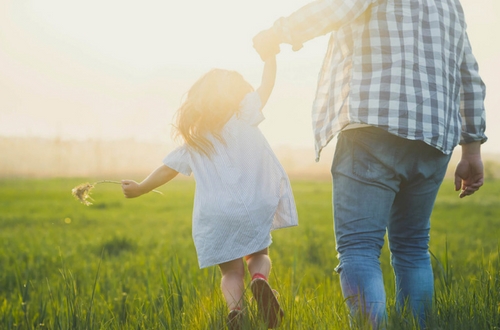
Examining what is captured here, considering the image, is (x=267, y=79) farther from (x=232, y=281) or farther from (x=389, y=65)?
(x=232, y=281)

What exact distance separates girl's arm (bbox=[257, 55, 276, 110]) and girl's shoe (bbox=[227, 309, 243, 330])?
0.98m

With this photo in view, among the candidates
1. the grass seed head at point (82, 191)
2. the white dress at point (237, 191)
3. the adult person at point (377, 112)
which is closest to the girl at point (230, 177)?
the white dress at point (237, 191)

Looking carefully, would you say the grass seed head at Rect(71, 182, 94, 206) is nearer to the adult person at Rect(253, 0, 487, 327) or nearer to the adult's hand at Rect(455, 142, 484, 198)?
the adult person at Rect(253, 0, 487, 327)

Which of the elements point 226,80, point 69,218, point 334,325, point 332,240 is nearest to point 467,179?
point 334,325

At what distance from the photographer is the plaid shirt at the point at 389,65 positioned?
1.90m

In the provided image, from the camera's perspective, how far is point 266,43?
2.16m

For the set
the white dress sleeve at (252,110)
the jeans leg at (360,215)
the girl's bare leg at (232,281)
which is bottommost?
the girl's bare leg at (232,281)

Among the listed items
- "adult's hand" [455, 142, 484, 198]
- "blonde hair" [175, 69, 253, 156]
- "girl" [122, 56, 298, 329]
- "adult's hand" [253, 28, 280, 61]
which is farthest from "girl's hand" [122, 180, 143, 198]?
"adult's hand" [455, 142, 484, 198]

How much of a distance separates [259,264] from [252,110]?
72 cm

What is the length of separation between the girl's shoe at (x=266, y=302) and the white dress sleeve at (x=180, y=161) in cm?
65

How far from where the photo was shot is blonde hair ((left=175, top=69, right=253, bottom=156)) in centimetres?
236

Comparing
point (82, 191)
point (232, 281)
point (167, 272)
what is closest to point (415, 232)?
point (232, 281)

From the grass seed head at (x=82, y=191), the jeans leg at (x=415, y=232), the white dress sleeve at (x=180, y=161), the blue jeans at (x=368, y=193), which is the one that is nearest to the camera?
the blue jeans at (x=368, y=193)

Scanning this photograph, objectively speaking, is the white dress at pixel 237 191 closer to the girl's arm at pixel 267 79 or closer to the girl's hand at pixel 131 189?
the girl's arm at pixel 267 79
